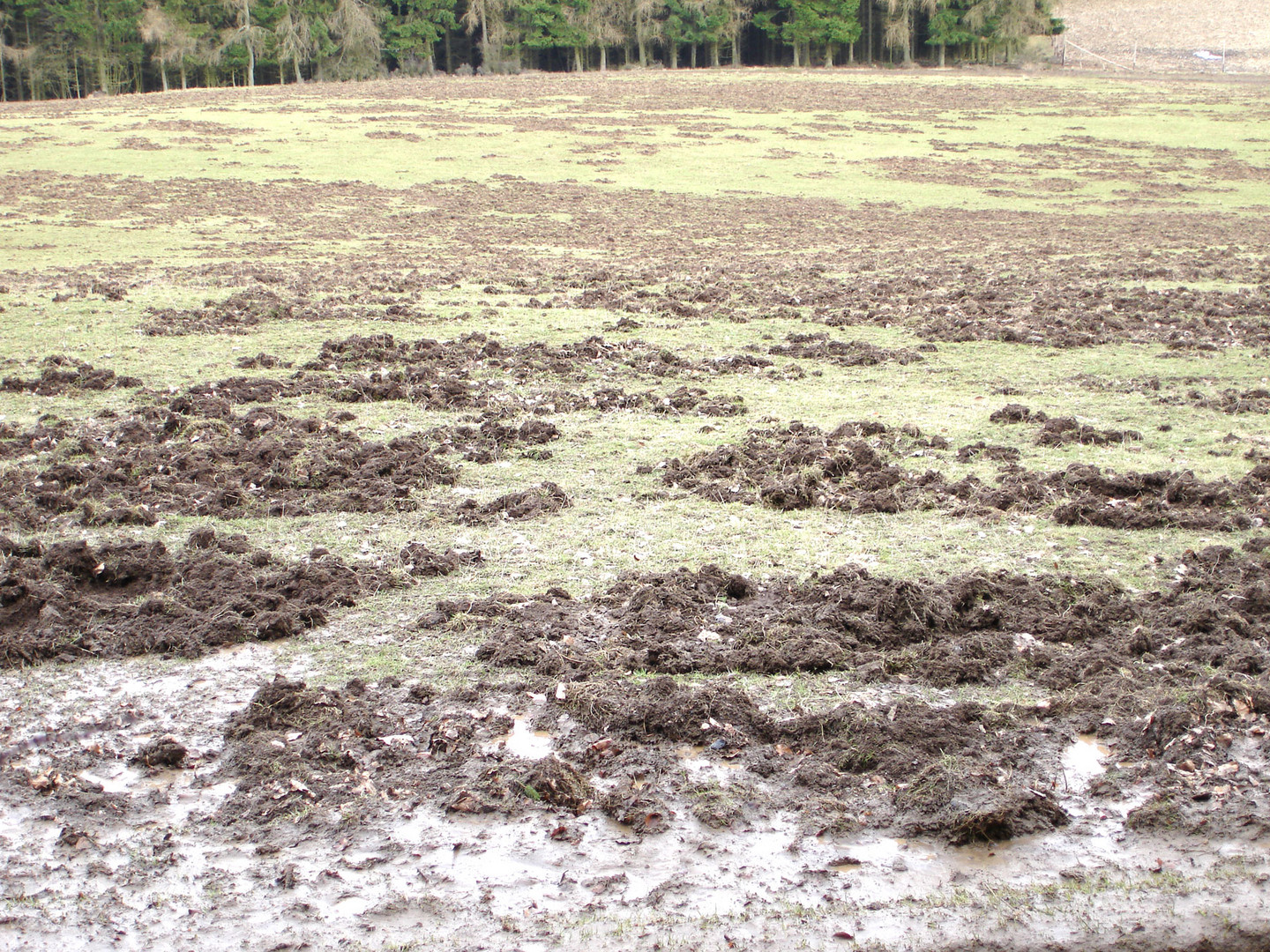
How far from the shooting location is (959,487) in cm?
808

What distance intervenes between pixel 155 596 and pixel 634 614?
9.04 ft

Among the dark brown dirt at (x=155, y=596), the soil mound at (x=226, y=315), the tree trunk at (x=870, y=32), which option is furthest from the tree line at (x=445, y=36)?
the dark brown dirt at (x=155, y=596)

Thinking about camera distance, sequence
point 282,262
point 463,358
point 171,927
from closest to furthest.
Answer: point 171,927
point 463,358
point 282,262

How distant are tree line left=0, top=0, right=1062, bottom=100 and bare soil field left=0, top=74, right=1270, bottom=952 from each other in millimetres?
48760

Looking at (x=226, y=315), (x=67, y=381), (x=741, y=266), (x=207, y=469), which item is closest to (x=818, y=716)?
(x=207, y=469)

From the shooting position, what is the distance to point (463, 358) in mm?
12406

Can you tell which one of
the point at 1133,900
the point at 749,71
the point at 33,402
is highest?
the point at 749,71

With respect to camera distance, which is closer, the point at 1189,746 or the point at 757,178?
the point at 1189,746

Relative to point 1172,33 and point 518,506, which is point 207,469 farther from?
point 1172,33

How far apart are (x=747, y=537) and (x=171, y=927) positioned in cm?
431

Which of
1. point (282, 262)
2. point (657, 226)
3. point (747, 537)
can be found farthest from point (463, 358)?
point (657, 226)

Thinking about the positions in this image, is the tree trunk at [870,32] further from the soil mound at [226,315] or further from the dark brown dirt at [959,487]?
the dark brown dirt at [959,487]

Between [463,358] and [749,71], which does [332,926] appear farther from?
[749,71]

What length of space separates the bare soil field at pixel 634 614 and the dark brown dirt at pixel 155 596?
0.03 m
